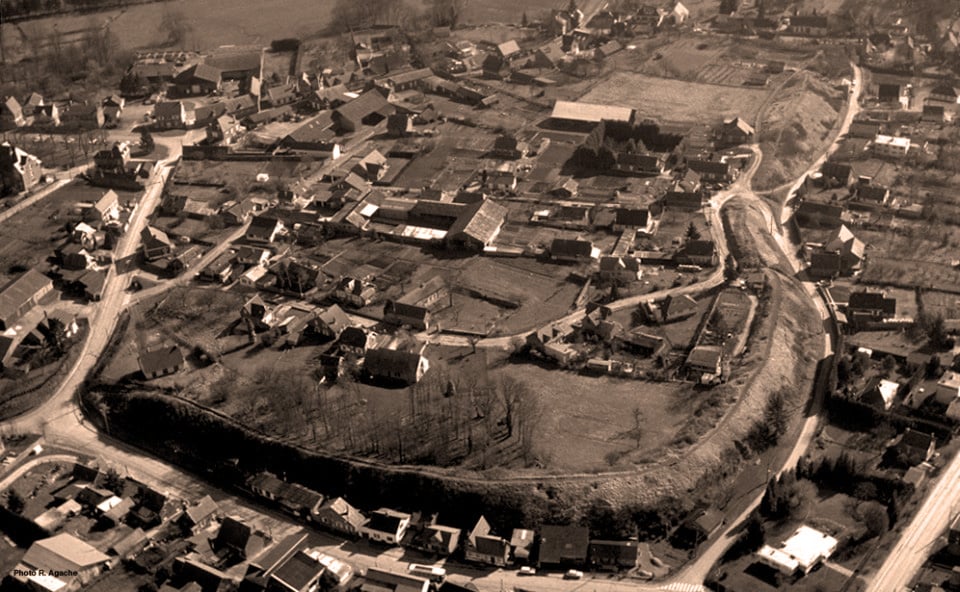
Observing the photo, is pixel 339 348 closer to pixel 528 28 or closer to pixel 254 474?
pixel 254 474

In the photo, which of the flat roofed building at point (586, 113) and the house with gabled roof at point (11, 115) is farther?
the house with gabled roof at point (11, 115)

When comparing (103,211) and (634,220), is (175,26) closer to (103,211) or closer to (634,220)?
(103,211)

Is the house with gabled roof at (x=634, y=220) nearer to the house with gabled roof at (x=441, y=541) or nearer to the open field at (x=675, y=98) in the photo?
the open field at (x=675, y=98)

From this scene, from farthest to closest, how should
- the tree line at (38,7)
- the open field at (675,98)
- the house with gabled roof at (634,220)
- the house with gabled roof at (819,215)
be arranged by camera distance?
the tree line at (38,7) → the open field at (675,98) → the house with gabled roof at (819,215) → the house with gabled roof at (634,220)

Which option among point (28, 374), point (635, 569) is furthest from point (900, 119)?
point (28, 374)

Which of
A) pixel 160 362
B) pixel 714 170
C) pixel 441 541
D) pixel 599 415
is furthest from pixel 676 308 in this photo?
pixel 160 362

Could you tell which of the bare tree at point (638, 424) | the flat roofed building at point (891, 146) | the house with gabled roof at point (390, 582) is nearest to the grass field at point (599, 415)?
the bare tree at point (638, 424)
